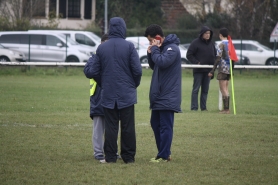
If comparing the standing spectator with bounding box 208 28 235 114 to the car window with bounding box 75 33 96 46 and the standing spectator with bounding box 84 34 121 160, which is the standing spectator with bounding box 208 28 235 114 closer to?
the standing spectator with bounding box 84 34 121 160

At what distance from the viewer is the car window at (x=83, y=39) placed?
Result: 37.8 meters

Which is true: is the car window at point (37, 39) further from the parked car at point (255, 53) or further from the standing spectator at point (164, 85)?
the standing spectator at point (164, 85)

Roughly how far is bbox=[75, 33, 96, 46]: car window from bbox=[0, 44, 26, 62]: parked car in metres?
4.46

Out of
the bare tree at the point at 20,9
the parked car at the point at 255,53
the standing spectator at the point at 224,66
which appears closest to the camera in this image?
the standing spectator at the point at 224,66

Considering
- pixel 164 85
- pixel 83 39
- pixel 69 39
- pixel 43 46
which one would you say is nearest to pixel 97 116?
pixel 164 85

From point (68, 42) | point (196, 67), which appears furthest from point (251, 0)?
point (196, 67)

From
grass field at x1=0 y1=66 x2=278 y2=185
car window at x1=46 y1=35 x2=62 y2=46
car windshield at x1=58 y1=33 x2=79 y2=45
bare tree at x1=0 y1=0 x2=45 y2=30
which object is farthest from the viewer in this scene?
bare tree at x1=0 y1=0 x2=45 y2=30

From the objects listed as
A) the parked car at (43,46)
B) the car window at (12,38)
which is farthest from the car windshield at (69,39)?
the car window at (12,38)

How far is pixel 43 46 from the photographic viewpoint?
35219 mm

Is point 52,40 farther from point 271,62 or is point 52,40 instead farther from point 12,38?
point 271,62

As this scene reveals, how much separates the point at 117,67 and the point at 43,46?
88.4 ft

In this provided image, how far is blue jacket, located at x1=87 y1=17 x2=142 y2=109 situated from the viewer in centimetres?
878

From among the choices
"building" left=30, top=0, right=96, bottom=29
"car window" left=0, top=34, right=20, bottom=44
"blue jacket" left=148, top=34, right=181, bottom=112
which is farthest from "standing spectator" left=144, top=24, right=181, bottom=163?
"building" left=30, top=0, right=96, bottom=29

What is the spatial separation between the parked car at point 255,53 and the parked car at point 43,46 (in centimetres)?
868
